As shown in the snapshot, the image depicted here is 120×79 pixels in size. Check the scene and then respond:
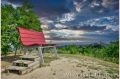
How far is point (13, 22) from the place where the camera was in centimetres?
1515

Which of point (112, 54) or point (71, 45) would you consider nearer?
point (112, 54)

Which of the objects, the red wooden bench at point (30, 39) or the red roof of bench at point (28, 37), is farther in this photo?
the red roof of bench at point (28, 37)

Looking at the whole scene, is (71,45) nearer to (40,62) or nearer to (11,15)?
(11,15)

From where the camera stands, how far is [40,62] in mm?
11109

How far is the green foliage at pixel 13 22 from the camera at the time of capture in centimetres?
1344

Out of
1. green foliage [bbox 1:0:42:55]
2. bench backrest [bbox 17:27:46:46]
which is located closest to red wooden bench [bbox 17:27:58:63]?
bench backrest [bbox 17:27:46:46]

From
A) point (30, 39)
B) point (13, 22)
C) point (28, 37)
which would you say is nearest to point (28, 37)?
point (28, 37)

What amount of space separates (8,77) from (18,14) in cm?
947

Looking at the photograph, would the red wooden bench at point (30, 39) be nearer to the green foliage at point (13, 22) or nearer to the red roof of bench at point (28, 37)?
the red roof of bench at point (28, 37)

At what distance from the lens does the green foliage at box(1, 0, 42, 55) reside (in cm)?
1344

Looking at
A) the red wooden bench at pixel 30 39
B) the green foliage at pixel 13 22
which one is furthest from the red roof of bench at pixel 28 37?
the green foliage at pixel 13 22

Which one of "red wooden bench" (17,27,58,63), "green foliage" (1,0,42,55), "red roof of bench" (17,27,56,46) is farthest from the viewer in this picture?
"green foliage" (1,0,42,55)

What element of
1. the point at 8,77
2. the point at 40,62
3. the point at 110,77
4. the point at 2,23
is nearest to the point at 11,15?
the point at 2,23

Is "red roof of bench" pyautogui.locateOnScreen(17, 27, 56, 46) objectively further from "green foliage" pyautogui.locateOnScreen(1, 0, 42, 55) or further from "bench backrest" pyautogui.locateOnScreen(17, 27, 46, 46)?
"green foliage" pyautogui.locateOnScreen(1, 0, 42, 55)
